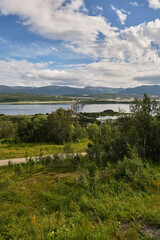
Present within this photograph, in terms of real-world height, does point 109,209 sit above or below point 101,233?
below

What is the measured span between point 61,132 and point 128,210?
2023 cm

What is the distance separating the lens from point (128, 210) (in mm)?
3992

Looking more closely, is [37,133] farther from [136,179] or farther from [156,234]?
[156,234]

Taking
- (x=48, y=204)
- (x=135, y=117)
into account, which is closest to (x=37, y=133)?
(x=135, y=117)

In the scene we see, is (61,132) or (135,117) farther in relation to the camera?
(61,132)

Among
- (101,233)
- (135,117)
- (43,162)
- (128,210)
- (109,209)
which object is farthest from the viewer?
(43,162)

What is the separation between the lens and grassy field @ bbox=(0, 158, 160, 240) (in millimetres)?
3191

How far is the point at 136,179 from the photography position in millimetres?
6320

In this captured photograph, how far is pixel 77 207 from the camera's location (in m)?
5.18

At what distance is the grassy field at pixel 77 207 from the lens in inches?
126

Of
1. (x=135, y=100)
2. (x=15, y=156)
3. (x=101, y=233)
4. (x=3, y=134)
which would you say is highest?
(x=135, y=100)

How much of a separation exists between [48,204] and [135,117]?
8219mm

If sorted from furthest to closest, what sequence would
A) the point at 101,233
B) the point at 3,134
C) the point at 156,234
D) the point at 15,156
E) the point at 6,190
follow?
the point at 3,134
the point at 15,156
the point at 6,190
the point at 101,233
the point at 156,234

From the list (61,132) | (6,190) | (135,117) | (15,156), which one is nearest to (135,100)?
(135,117)
